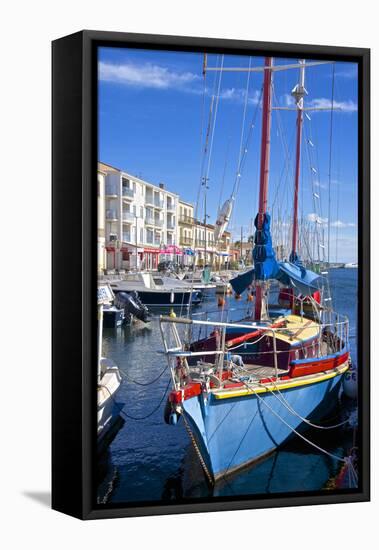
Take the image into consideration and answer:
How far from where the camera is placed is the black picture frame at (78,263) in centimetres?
581

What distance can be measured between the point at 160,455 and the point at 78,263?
4.62 ft

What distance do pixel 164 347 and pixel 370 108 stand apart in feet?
7.08

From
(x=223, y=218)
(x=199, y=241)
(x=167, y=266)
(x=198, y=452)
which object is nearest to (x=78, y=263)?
(x=167, y=266)

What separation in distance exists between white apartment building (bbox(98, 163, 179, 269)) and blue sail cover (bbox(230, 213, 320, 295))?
560 millimetres

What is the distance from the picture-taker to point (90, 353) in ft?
19.2

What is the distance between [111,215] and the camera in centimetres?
604

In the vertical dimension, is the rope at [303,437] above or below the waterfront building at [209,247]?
below

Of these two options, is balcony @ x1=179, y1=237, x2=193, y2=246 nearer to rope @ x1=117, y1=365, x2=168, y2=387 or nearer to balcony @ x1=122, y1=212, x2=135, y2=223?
balcony @ x1=122, y1=212, x2=135, y2=223

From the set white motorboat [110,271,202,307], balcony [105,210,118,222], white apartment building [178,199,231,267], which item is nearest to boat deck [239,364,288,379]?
white motorboat [110,271,202,307]

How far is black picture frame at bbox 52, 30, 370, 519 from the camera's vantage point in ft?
19.1

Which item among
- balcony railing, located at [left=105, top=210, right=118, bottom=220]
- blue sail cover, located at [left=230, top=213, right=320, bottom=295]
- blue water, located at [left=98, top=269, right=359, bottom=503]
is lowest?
blue water, located at [left=98, top=269, right=359, bottom=503]

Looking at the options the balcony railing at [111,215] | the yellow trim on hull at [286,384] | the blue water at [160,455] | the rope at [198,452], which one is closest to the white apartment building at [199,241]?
the blue water at [160,455]

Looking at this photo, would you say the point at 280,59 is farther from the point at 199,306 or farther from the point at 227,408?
the point at 227,408

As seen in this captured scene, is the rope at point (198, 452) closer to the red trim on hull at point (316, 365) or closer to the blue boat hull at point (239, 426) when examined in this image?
the blue boat hull at point (239, 426)
